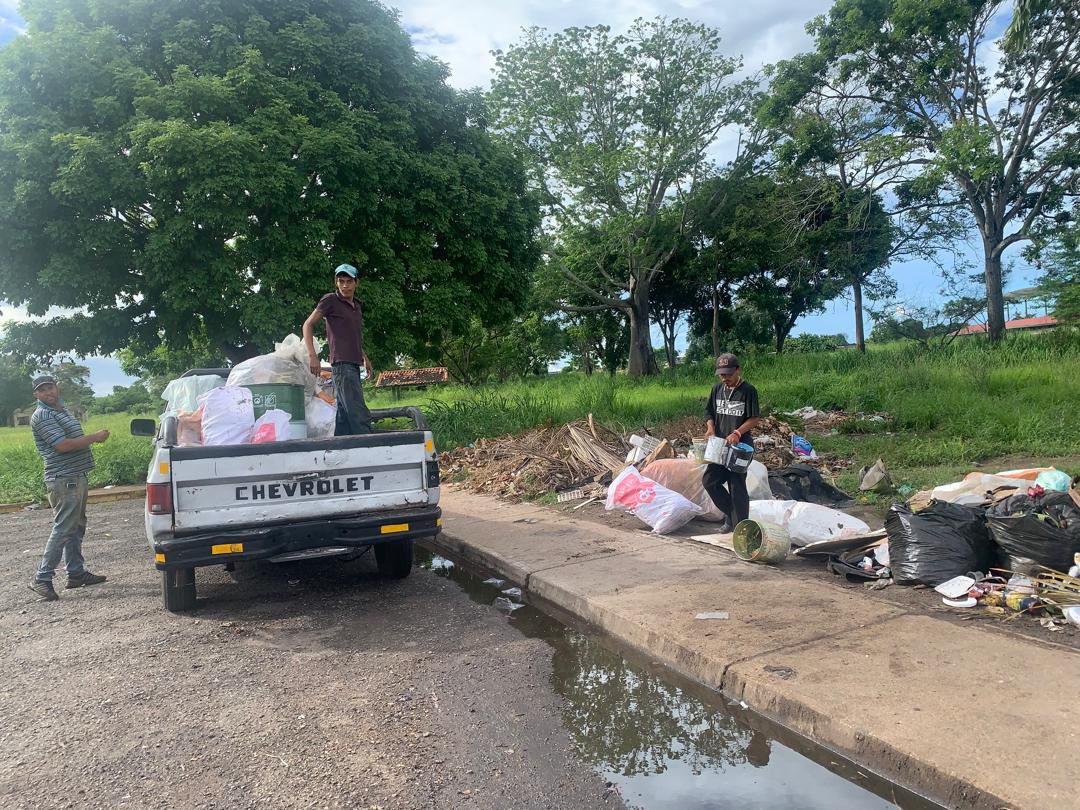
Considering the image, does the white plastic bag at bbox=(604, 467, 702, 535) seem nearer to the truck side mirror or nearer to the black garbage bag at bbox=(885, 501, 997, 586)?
the black garbage bag at bbox=(885, 501, 997, 586)

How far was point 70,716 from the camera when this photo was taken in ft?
12.2

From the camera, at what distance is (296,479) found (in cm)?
530

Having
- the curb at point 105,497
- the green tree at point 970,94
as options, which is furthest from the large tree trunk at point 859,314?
the curb at point 105,497

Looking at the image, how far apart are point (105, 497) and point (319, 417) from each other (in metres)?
7.99

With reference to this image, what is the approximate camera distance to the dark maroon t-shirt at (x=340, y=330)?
652 centimetres

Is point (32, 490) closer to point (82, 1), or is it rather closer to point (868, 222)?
point (82, 1)

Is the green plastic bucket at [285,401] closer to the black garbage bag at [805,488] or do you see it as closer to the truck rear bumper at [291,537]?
the truck rear bumper at [291,537]

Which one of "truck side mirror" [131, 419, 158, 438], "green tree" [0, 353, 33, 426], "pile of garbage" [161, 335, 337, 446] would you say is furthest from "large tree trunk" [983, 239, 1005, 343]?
"green tree" [0, 353, 33, 426]

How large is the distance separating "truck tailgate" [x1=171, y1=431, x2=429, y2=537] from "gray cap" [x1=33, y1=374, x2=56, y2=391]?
2.04m

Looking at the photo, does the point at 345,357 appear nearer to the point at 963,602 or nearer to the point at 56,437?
the point at 56,437

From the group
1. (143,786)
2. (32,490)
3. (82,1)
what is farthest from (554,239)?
(143,786)

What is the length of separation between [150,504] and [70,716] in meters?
1.55

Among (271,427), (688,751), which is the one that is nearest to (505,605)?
(271,427)

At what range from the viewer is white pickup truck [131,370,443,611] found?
194 inches
